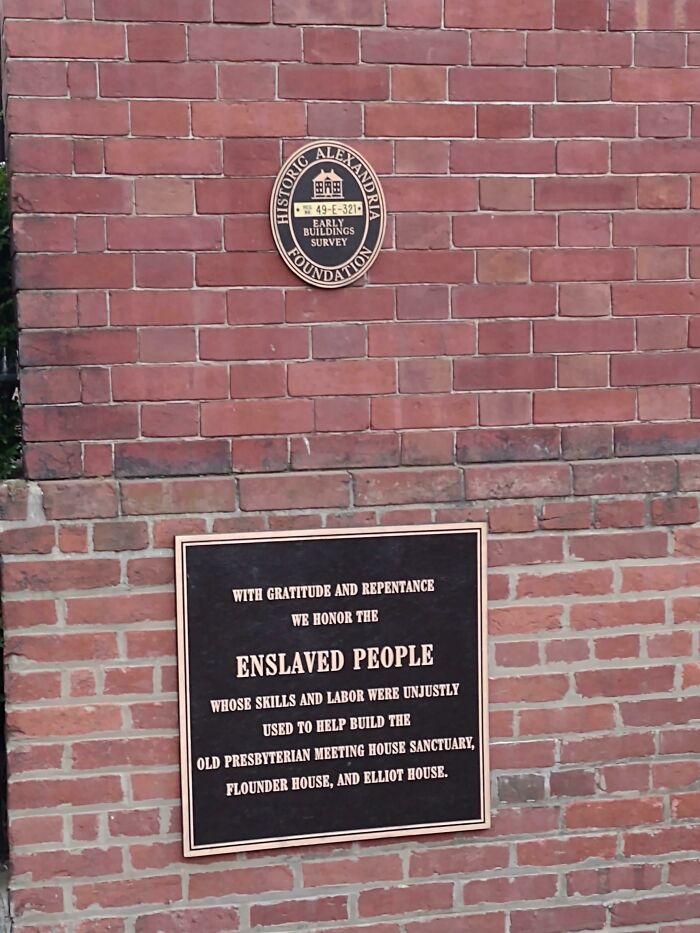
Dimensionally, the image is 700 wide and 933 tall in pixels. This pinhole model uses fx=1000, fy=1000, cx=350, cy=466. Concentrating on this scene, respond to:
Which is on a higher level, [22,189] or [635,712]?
[22,189]

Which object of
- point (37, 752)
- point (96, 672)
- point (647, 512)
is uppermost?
point (647, 512)

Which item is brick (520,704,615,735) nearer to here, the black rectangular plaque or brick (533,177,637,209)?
the black rectangular plaque

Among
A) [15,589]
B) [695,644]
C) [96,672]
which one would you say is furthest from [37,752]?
[695,644]

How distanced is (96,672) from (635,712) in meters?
1.53

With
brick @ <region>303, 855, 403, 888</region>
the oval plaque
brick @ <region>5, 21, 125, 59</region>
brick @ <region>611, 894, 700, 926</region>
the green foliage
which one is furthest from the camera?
the green foliage

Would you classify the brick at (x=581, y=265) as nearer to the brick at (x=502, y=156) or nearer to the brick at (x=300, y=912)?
the brick at (x=502, y=156)

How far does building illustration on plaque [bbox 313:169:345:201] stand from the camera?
267 cm

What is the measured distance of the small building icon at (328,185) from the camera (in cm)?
267

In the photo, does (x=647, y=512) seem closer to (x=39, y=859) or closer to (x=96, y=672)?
(x=96, y=672)

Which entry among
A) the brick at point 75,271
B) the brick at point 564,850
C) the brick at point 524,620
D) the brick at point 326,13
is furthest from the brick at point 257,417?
the brick at point 564,850

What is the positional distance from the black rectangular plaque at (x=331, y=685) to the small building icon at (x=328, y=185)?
0.90 meters

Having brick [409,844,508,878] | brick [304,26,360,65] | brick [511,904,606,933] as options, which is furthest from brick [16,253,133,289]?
brick [511,904,606,933]

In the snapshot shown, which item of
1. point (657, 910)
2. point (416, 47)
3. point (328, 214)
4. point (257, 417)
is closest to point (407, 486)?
point (257, 417)

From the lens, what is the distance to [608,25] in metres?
2.79
